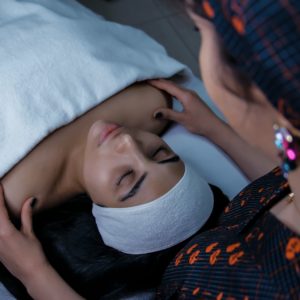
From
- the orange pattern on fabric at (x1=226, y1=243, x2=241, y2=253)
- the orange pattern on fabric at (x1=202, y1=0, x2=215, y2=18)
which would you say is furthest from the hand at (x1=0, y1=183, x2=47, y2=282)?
the orange pattern on fabric at (x1=202, y1=0, x2=215, y2=18)

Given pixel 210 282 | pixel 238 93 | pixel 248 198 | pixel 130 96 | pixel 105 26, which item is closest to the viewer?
pixel 238 93

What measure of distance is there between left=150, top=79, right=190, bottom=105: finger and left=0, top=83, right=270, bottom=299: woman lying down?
106 mm

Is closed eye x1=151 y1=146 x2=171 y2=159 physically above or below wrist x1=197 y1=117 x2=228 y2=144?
above

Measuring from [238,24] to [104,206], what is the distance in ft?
2.33

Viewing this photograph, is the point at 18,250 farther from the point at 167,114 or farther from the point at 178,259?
the point at 167,114

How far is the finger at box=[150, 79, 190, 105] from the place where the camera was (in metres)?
1.27

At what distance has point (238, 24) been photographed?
0.44 metres

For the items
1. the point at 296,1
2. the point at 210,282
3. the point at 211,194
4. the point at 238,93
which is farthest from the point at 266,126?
the point at 211,194

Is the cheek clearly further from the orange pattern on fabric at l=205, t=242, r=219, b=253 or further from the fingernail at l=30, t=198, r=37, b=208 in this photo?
the orange pattern on fabric at l=205, t=242, r=219, b=253

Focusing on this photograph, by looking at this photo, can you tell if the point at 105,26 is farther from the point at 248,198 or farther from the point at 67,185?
the point at 248,198

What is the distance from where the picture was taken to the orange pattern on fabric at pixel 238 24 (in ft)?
1.41

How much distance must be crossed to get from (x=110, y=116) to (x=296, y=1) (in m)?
0.83

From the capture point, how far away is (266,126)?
0.53 meters

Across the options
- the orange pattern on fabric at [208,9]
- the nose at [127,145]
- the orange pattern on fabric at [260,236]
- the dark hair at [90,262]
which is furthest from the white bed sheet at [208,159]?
the orange pattern on fabric at [208,9]
